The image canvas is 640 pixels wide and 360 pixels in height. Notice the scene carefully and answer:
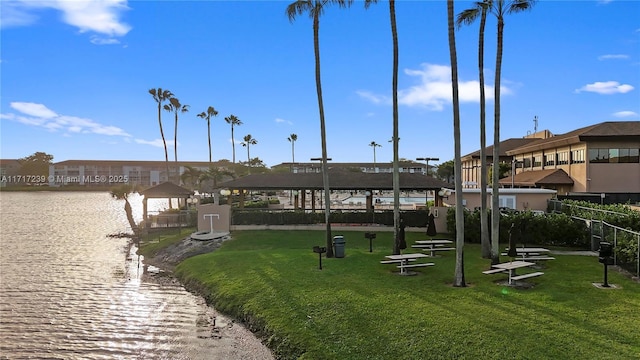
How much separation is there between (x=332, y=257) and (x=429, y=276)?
472 centimetres

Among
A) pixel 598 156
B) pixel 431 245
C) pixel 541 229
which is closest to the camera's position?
pixel 431 245

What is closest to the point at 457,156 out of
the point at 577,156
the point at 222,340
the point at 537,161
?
the point at 222,340

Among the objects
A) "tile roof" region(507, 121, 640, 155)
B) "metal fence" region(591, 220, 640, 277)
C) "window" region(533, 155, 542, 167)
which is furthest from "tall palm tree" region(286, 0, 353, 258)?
"window" region(533, 155, 542, 167)

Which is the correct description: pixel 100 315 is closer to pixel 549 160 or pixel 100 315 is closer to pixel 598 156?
pixel 598 156

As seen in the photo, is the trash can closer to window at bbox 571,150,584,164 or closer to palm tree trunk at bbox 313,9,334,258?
palm tree trunk at bbox 313,9,334,258

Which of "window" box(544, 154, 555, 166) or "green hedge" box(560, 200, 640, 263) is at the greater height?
"window" box(544, 154, 555, 166)

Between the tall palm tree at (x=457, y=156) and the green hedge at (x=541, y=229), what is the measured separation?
7.56 meters

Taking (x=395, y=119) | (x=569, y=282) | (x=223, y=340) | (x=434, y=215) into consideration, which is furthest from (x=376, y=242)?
(x=223, y=340)

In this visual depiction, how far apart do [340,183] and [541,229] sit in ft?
44.5

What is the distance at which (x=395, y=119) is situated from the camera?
1695cm

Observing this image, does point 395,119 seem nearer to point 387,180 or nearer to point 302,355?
point 302,355

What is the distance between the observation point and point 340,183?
29.6 metres

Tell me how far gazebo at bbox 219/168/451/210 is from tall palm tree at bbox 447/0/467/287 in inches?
594

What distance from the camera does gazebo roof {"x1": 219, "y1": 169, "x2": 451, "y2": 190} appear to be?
2821cm
